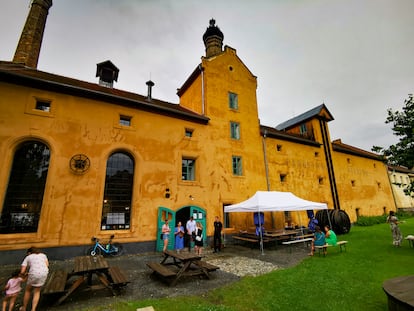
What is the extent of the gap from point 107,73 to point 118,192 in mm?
9955

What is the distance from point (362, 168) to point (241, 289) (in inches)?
1088

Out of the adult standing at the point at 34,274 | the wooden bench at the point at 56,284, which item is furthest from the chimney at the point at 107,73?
the adult standing at the point at 34,274

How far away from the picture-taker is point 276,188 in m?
17.2

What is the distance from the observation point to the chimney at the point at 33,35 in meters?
14.5

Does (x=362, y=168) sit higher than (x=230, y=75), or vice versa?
(x=230, y=75)

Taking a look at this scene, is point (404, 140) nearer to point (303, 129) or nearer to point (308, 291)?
point (308, 291)

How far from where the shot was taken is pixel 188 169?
1378 cm

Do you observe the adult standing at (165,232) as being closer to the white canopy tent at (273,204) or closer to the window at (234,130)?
the white canopy tent at (273,204)

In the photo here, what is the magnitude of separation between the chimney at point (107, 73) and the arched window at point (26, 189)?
7.56m

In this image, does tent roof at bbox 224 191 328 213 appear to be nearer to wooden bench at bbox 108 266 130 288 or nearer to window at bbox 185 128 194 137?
window at bbox 185 128 194 137

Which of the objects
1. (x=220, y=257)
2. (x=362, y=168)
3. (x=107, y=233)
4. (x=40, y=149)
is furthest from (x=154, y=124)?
(x=362, y=168)

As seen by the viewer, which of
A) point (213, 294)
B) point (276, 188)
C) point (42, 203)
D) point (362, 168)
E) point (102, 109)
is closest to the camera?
point (213, 294)

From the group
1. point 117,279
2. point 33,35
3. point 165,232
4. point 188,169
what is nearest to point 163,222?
point 165,232

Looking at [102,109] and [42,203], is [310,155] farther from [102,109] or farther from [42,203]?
[42,203]
